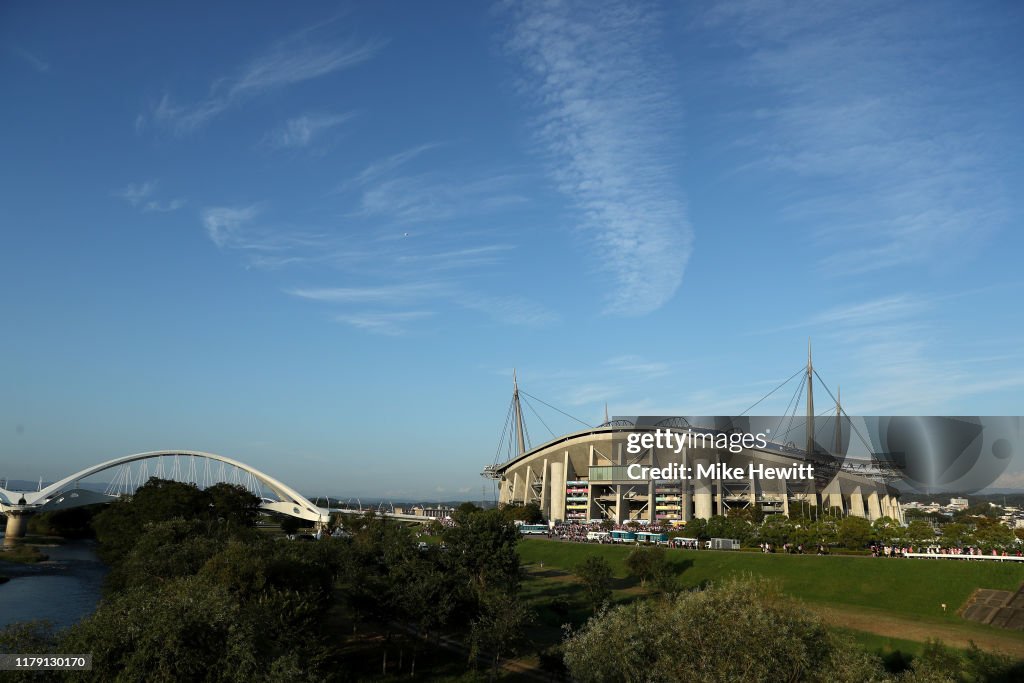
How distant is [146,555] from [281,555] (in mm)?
15678

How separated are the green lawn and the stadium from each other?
45639mm

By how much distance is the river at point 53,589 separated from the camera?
50541mm

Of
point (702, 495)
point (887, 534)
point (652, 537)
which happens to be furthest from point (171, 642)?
point (702, 495)

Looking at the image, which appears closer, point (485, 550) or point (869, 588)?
point (485, 550)

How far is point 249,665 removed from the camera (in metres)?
19.6

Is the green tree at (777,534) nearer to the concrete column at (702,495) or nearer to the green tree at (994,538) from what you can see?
the green tree at (994,538)

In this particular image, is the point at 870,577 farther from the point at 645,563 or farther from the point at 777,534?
the point at 645,563

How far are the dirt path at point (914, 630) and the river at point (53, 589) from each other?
164 ft

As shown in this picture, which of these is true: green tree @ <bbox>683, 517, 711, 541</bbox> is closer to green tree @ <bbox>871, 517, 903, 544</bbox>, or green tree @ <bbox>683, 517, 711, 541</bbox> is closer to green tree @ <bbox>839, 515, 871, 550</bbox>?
green tree @ <bbox>839, 515, 871, 550</bbox>

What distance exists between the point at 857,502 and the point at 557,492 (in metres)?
59.4

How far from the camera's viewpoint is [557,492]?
149 meters

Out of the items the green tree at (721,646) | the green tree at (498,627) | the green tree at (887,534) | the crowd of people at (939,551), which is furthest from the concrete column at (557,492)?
the green tree at (721,646)

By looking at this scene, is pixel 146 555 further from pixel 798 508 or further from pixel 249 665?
pixel 798 508

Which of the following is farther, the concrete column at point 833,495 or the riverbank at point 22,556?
the concrete column at point 833,495
